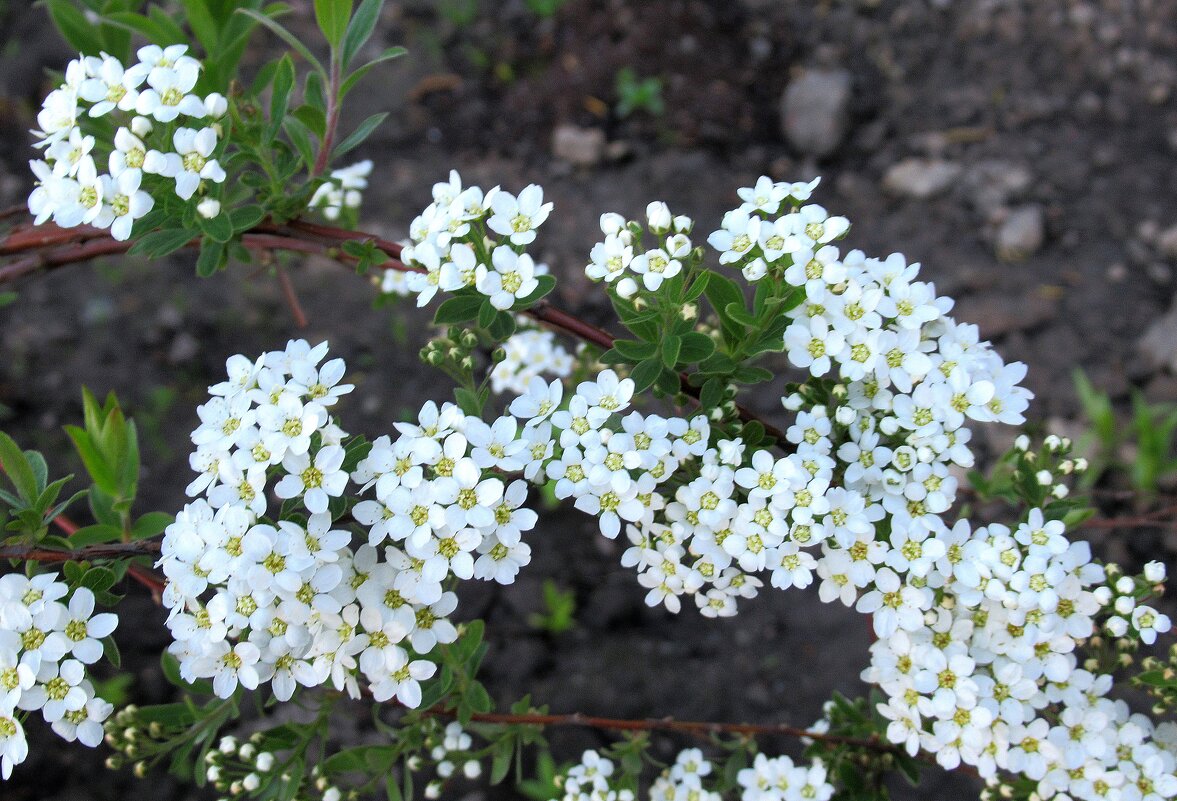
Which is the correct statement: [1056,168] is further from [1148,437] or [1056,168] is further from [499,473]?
[499,473]

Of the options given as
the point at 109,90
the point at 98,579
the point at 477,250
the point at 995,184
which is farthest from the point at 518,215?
the point at 995,184

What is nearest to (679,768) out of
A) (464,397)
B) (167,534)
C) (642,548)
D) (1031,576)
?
(642,548)

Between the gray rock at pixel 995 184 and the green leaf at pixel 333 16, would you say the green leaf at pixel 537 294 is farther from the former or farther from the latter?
the gray rock at pixel 995 184

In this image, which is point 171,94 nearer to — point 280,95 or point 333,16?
point 280,95

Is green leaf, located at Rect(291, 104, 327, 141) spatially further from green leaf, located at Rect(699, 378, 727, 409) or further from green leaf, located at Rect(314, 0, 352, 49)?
green leaf, located at Rect(699, 378, 727, 409)

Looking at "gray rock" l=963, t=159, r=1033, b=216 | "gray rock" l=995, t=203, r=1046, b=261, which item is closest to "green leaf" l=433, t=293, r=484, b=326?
"gray rock" l=995, t=203, r=1046, b=261

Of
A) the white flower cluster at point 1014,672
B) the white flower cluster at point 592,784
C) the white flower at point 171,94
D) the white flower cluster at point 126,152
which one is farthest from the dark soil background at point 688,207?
the white flower at point 171,94
